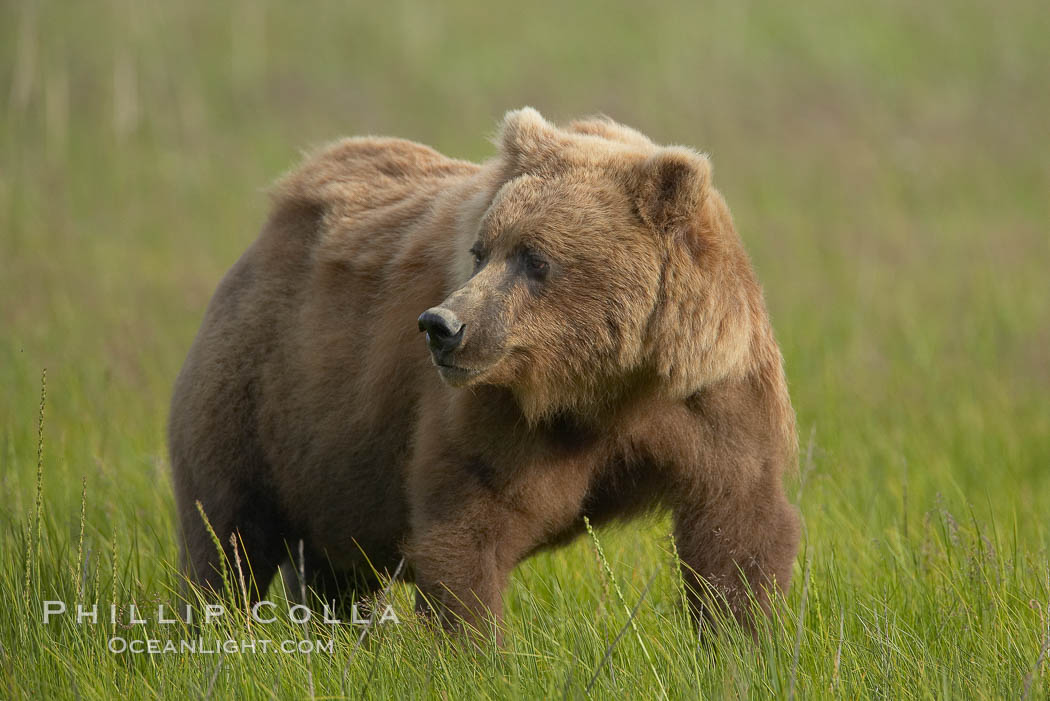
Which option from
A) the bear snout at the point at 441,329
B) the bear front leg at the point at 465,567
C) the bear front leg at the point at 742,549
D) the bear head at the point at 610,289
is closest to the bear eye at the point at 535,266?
the bear head at the point at 610,289

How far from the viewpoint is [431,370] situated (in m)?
4.32

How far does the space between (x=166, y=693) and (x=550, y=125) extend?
2345mm

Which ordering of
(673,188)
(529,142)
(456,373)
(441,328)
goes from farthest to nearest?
1. (529,142)
2. (673,188)
3. (456,373)
4. (441,328)

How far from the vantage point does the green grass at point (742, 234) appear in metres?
3.96

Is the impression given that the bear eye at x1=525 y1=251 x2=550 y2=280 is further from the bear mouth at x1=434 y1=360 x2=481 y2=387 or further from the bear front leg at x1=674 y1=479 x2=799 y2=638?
the bear front leg at x1=674 y1=479 x2=799 y2=638

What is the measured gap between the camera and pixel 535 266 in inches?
155

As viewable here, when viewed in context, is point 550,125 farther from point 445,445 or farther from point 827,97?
point 827,97

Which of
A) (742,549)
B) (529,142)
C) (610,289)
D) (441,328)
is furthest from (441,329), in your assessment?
(742,549)

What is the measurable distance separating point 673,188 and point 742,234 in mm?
10531

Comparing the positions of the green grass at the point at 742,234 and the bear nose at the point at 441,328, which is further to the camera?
the green grass at the point at 742,234

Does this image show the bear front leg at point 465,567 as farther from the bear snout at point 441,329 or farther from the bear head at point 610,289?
the bear snout at point 441,329

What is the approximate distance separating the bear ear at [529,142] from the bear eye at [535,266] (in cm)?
38

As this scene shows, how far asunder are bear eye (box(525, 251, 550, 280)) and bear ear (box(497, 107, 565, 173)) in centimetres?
38

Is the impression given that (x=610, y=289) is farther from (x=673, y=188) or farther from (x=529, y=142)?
(x=529, y=142)
